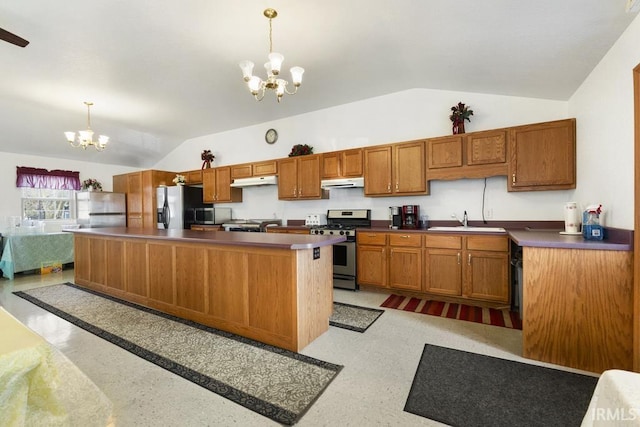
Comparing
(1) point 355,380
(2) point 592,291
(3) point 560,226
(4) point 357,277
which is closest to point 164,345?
(1) point 355,380

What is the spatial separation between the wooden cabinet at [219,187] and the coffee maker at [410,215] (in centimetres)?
347

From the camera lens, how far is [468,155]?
3527 millimetres

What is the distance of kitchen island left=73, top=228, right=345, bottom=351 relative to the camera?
2.34m

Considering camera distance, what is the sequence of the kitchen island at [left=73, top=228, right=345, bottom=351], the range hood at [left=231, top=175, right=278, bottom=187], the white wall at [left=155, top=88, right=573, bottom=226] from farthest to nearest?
the range hood at [left=231, top=175, right=278, bottom=187], the white wall at [left=155, top=88, right=573, bottom=226], the kitchen island at [left=73, top=228, right=345, bottom=351]

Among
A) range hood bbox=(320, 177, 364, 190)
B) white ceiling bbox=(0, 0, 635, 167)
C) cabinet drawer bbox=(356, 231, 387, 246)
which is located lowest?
cabinet drawer bbox=(356, 231, 387, 246)

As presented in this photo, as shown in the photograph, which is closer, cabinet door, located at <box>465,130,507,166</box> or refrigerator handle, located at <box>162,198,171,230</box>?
cabinet door, located at <box>465,130,507,166</box>

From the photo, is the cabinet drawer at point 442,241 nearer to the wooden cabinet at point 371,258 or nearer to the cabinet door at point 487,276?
the cabinet door at point 487,276

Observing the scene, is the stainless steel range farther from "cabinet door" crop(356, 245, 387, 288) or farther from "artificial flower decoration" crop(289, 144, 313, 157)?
"artificial flower decoration" crop(289, 144, 313, 157)

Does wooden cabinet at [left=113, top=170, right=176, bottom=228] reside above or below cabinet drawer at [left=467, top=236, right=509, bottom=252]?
above

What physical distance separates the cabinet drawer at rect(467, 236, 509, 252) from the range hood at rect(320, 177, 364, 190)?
5.60 feet

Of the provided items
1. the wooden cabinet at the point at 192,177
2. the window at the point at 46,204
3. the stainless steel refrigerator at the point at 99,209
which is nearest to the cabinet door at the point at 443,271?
the wooden cabinet at the point at 192,177

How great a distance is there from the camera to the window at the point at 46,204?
5.96 metres

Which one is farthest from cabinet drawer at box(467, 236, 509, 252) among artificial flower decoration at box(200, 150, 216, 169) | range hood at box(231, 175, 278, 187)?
artificial flower decoration at box(200, 150, 216, 169)

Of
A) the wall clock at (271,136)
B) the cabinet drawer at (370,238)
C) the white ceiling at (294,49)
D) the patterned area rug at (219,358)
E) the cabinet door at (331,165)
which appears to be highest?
the white ceiling at (294,49)
